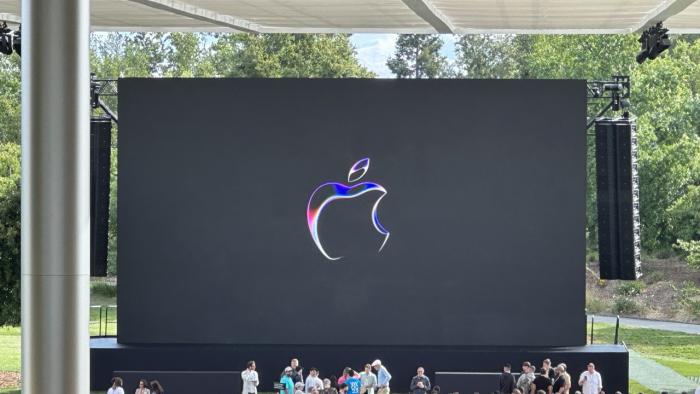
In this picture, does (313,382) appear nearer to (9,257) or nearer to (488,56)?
(9,257)

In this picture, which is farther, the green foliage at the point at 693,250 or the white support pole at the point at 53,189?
the green foliage at the point at 693,250

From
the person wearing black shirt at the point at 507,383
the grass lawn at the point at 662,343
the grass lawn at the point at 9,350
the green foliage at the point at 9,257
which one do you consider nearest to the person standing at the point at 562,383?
the person wearing black shirt at the point at 507,383

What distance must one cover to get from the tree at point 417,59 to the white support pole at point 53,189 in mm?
56976

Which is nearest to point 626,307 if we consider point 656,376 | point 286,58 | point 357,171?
point 656,376

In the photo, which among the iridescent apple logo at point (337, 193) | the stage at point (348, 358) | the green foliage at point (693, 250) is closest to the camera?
the stage at point (348, 358)

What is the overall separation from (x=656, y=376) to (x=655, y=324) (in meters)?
10.6

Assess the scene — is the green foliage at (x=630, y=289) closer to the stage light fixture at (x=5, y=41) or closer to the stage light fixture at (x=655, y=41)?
the stage light fixture at (x=655, y=41)

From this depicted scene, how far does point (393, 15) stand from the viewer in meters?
16.5

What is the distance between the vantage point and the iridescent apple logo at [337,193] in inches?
741

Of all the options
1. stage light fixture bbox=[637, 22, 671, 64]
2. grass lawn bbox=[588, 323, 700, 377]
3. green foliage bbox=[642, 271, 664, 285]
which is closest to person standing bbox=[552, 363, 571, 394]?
stage light fixture bbox=[637, 22, 671, 64]

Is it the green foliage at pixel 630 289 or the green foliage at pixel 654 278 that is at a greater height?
the green foliage at pixel 654 278

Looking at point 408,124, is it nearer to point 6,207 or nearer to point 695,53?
point 6,207

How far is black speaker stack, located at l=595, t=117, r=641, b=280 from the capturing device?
18.3 m

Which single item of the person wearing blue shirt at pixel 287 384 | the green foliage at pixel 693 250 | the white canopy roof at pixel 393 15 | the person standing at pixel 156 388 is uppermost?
the white canopy roof at pixel 393 15
